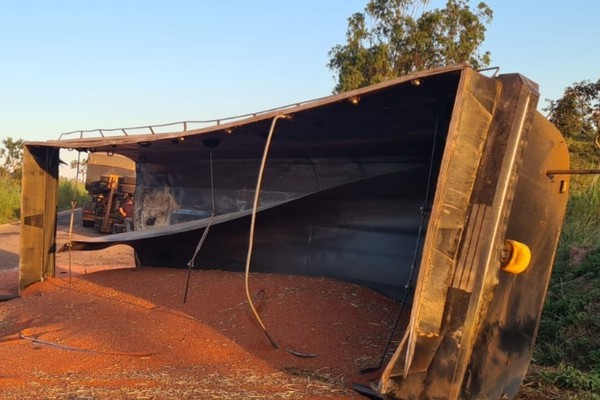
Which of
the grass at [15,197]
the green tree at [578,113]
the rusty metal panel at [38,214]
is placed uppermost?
the green tree at [578,113]

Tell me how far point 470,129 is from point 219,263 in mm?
4993

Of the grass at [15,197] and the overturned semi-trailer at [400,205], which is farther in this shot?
the grass at [15,197]

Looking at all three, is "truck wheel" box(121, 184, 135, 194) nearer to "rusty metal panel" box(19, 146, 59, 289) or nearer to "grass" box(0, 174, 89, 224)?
"grass" box(0, 174, 89, 224)

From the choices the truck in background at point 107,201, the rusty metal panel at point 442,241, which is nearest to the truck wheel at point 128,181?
the truck in background at point 107,201

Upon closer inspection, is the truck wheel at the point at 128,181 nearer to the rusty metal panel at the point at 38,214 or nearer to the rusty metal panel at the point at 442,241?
the rusty metal panel at the point at 38,214

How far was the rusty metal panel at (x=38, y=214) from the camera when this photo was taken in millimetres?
7496

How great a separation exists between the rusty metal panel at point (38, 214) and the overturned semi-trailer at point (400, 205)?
0.02 metres

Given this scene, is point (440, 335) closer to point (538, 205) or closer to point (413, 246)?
point (538, 205)

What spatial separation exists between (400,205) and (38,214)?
481cm

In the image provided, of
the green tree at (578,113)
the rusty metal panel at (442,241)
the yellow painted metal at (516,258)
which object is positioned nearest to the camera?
the rusty metal panel at (442,241)

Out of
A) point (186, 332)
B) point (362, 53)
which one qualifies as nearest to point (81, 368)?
point (186, 332)

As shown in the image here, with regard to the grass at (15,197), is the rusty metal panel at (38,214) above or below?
above

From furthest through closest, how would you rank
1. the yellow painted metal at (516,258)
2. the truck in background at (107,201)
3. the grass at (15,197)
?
the grass at (15,197), the truck in background at (107,201), the yellow painted metal at (516,258)

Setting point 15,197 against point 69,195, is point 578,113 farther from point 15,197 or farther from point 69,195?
point 69,195
